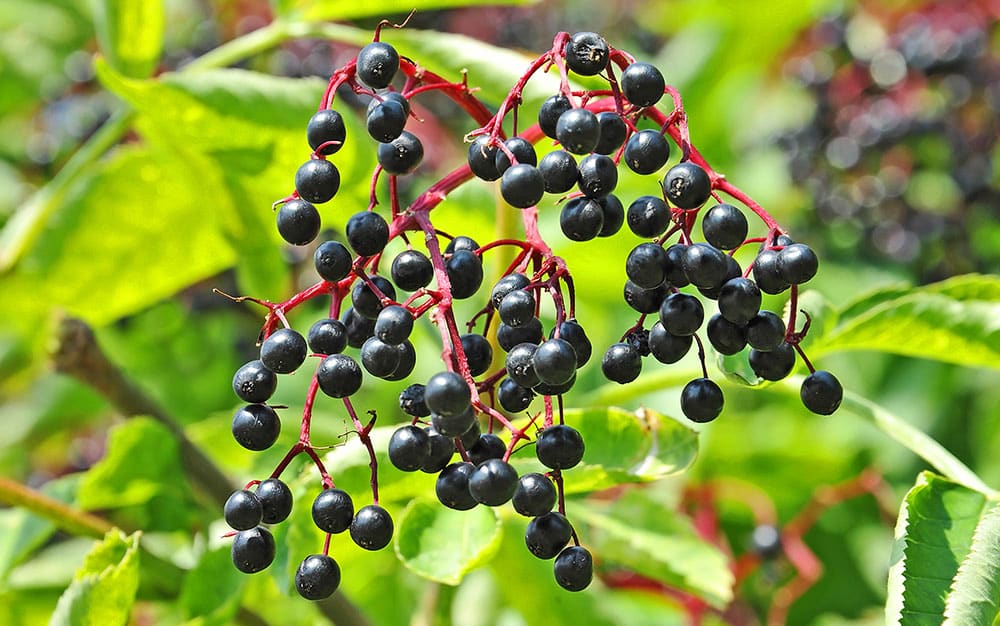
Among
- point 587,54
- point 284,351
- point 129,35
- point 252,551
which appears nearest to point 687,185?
point 587,54

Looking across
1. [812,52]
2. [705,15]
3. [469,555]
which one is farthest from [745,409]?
[469,555]

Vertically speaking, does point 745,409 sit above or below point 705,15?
below

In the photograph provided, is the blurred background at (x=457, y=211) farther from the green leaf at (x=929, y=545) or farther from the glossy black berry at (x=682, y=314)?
the glossy black berry at (x=682, y=314)

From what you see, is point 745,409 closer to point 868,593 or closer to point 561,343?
point 868,593

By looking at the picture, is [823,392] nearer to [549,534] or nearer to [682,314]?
[682,314]

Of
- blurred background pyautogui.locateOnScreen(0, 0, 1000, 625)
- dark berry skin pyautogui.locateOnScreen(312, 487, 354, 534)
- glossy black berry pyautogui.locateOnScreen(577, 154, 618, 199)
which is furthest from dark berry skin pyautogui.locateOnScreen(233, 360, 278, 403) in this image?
blurred background pyautogui.locateOnScreen(0, 0, 1000, 625)
